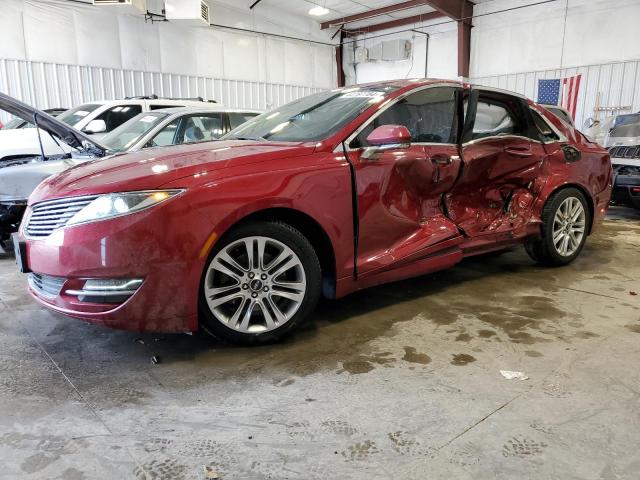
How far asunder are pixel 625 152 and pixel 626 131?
0.68 metres

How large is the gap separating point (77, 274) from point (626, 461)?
240 centimetres

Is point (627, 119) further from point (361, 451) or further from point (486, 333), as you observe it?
point (361, 451)

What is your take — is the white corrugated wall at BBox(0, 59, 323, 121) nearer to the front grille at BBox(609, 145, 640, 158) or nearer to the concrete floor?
the concrete floor

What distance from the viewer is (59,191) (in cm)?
251

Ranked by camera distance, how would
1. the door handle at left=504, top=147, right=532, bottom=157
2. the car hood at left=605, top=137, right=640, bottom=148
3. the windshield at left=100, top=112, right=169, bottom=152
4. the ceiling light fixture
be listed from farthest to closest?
1. the ceiling light fixture
2. the car hood at left=605, top=137, right=640, bottom=148
3. the windshield at left=100, top=112, right=169, bottom=152
4. the door handle at left=504, top=147, right=532, bottom=157

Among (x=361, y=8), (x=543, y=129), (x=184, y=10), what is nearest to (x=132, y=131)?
(x=543, y=129)

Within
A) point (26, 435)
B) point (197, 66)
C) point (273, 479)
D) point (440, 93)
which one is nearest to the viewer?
point (273, 479)

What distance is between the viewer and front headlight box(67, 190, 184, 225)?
7.55 ft

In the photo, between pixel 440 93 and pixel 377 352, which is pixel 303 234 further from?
pixel 440 93

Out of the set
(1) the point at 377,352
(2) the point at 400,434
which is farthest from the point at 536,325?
(2) the point at 400,434

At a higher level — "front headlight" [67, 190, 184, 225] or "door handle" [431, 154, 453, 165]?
"door handle" [431, 154, 453, 165]

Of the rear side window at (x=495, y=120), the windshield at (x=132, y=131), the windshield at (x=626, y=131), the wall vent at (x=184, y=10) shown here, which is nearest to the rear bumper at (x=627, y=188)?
the windshield at (x=626, y=131)

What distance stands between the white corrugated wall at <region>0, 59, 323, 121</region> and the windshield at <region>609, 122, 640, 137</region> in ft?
32.5

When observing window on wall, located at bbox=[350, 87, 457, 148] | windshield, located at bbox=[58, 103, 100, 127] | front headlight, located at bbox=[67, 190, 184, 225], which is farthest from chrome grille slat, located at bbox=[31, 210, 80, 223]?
windshield, located at bbox=[58, 103, 100, 127]
